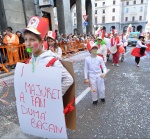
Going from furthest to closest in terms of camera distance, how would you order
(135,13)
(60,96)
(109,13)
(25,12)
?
(109,13) → (135,13) → (25,12) → (60,96)

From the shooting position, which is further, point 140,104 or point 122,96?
point 122,96

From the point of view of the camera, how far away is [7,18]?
386 inches

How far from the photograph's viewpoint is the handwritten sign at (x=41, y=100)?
155 cm

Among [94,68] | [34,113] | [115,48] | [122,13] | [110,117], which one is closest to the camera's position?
[34,113]

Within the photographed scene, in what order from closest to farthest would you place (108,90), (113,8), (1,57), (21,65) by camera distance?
1. (21,65)
2. (108,90)
3. (1,57)
4. (113,8)

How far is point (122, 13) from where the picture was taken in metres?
70.1

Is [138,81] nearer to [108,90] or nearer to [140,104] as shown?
[108,90]

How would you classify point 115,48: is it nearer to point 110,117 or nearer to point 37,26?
point 110,117

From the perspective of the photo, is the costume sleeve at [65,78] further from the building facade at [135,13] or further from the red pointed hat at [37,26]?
the building facade at [135,13]

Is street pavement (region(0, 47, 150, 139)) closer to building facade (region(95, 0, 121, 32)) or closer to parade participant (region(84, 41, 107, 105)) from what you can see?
parade participant (region(84, 41, 107, 105))

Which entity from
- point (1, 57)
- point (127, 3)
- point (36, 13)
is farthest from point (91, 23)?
point (127, 3)

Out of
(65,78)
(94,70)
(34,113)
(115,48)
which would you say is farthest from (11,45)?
(65,78)

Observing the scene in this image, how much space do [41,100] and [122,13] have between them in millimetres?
76893

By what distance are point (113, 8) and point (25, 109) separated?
7361 centimetres
